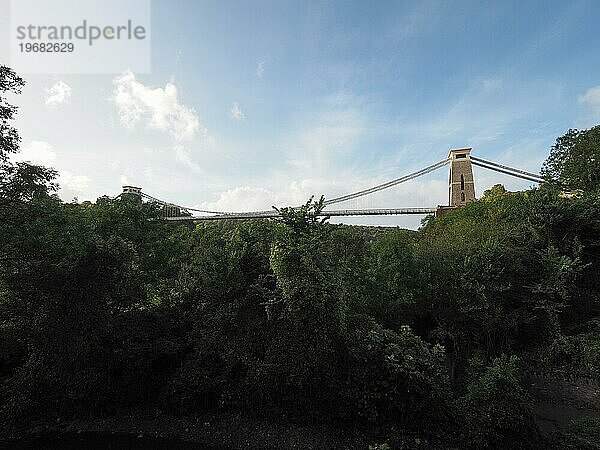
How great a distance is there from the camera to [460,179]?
2930 centimetres

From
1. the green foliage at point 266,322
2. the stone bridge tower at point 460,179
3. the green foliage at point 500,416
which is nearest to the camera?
the green foliage at point 500,416

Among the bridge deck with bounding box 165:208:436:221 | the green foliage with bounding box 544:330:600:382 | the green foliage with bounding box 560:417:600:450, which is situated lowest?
the green foliage with bounding box 560:417:600:450

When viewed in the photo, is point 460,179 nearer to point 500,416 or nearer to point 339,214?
point 339,214

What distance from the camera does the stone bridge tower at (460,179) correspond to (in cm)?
2867

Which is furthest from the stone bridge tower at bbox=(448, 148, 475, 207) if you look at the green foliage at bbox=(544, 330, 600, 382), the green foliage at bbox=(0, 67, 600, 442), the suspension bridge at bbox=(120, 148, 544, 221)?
the green foliage at bbox=(544, 330, 600, 382)

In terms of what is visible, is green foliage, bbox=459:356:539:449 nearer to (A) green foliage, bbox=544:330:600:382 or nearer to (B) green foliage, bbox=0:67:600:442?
(B) green foliage, bbox=0:67:600:442

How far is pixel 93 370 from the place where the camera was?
8945 mm

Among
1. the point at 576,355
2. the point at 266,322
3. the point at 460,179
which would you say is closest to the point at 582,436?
the point at 576,355

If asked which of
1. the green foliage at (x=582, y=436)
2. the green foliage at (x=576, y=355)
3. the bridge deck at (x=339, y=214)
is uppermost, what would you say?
the bridge deck at (x=339, y=214)

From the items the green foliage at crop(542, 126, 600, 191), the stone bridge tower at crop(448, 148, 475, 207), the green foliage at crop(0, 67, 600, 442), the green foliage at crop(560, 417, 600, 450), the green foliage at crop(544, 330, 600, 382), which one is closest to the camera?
the green foliage at crop(560, 417, 600, 450)

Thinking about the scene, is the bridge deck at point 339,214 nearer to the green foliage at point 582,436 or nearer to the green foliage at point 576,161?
the green foliage at point 576,161

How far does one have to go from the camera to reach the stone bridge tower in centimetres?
2867

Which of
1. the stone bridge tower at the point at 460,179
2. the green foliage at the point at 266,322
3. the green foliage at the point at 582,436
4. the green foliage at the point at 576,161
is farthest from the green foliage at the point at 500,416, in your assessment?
the stone bridge tower at the point at 460,179

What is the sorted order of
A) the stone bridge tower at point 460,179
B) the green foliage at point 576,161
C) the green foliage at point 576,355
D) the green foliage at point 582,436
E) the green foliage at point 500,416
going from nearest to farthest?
the green foliage at point 582,436
the green foliage at point 500,416
the green foliage at point 576,355
the green foliage at point 576,161
the stone bridge tower at point 460,179
